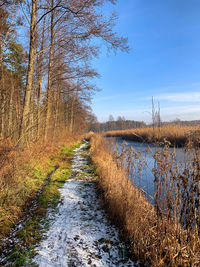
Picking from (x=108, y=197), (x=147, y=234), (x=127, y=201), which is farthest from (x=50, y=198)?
(x=147, y=234)

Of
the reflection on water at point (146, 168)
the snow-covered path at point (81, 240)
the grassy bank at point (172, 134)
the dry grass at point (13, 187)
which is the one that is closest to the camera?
the snow-covered path at point (81, 240)

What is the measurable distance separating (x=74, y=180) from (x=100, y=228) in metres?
2.49

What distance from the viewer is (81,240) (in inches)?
87.7

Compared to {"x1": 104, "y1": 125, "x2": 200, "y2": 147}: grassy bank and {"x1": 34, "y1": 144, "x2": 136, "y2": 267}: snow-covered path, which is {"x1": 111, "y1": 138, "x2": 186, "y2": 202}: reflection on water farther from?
{"x1": 34, "y1": 144, "x2": 136, "y2": 267}: snow-covered path

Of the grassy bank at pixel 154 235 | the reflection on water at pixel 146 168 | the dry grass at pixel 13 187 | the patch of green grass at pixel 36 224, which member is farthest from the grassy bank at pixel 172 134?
the dry grass at pixel 13 187

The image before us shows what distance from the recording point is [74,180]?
16.0 ft

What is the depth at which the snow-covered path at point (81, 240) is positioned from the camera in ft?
6.12

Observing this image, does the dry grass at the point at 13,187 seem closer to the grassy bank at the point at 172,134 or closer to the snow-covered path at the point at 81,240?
the snow-covered path at the point at 81,240

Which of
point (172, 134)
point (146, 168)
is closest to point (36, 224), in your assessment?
point (146, 168)

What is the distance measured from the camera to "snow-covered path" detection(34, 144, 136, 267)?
6.12 feet

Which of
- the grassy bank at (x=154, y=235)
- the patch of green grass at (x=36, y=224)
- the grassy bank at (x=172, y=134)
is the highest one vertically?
the grassy bank at (x=172, y=134)

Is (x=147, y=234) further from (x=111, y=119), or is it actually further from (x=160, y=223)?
(x=111, y=119)

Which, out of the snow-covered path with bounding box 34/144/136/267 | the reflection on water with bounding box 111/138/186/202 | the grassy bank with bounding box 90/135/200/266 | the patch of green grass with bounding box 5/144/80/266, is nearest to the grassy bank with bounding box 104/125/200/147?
the reflection on water with bounding box 111/138/186/202

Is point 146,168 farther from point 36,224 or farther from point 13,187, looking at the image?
point 13,187
